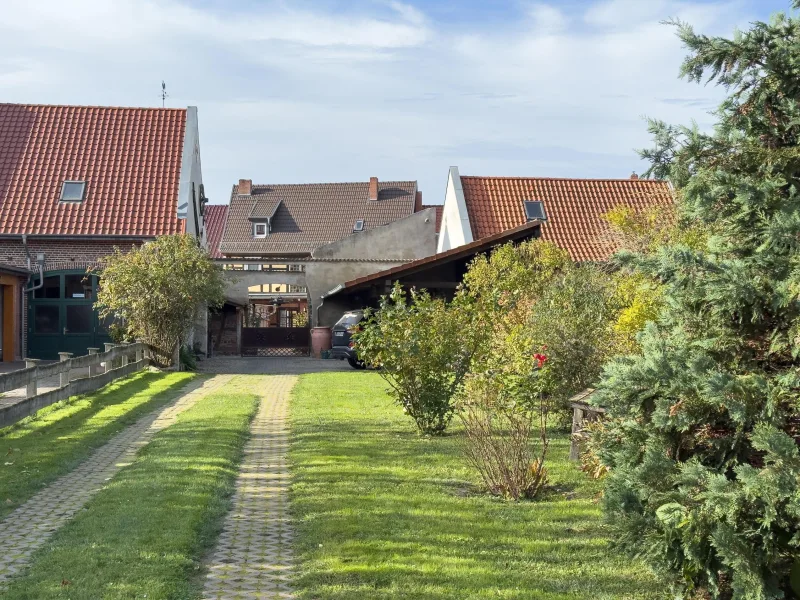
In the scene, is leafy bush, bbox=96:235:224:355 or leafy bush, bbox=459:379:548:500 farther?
leafy bush, bbox=96:235:224:355

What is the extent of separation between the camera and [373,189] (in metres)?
63.7

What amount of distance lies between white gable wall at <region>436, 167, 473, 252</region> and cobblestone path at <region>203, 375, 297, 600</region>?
23.4 meters

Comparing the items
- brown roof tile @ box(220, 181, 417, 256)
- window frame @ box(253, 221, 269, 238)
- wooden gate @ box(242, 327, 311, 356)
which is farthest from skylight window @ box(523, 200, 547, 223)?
window frame @ box(253, 221, 269, 238)

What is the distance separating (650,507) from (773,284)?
1423mm

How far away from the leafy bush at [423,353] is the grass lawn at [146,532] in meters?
2.27

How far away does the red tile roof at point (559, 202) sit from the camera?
3509cm

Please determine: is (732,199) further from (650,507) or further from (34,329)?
(34,329)

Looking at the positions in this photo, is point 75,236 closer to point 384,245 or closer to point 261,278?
point 261,278

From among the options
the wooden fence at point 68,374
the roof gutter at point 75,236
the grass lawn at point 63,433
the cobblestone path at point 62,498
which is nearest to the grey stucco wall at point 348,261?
the roof gutter at point 75,236

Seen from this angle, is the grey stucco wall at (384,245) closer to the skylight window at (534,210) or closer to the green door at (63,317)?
the skylight window at (534,210)

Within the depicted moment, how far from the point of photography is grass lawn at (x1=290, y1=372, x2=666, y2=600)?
20.1 ft

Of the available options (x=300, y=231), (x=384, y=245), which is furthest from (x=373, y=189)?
(x=384, y=245)

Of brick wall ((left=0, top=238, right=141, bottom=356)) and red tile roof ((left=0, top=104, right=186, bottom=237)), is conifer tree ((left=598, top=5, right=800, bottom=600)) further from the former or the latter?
brick wall ((left=0, top=238, right=141, bottom=356))

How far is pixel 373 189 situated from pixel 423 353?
51.3 m
